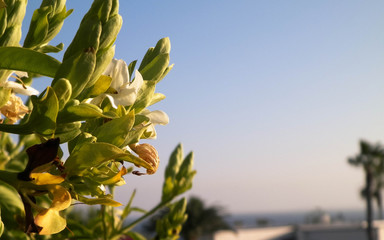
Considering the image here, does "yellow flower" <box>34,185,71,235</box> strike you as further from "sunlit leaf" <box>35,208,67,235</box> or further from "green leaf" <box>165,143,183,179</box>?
"green leaf" <box>165,143,183,179</box>

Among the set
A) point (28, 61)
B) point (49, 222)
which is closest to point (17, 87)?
point (28, 61)

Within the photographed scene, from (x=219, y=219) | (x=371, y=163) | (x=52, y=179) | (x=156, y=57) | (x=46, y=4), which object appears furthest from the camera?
(x=371, y=163)

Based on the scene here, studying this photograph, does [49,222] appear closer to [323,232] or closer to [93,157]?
[93,157]

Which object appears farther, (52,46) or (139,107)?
(52,46)

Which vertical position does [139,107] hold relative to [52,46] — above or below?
below

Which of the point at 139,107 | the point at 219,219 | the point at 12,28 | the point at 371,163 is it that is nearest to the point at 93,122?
the point at 139,107

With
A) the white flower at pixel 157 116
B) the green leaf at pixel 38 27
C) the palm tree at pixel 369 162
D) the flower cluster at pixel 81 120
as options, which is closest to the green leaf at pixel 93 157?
the flower cluster at pixel 81 120

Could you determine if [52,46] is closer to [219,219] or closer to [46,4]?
[46,4]
